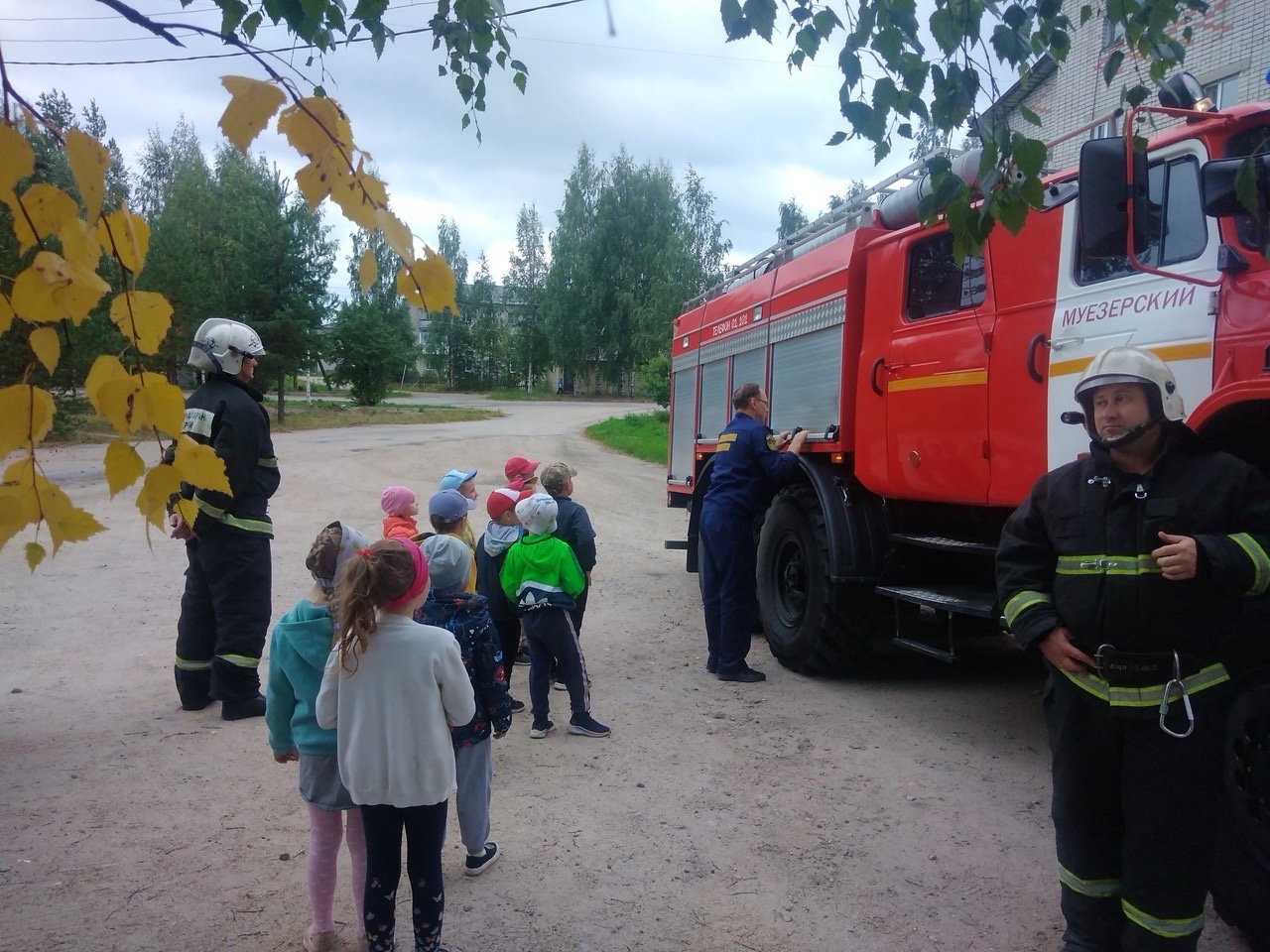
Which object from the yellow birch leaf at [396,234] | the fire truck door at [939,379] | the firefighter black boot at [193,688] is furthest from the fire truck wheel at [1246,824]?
the firefighter black boot at [193,688]

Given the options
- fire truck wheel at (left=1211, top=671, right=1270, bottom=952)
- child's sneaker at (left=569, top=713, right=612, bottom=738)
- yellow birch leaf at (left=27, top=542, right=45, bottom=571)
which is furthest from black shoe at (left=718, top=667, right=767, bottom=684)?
yellow birch leaf at (left=27, top=542, right=45, bottom=571)

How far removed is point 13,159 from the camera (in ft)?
4.75

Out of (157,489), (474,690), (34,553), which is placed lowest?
(474,690)

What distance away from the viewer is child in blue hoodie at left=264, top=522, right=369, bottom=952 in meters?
2.95

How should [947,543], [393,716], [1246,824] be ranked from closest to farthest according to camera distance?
1. [393,716]
2. [1246,824]
3. [947,543]

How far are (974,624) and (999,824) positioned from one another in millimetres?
3604

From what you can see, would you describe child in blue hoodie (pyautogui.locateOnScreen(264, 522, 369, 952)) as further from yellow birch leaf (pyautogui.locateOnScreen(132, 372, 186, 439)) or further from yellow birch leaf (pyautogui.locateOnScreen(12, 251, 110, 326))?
yellow birch leaf (pyautogui.locateOnScreen(12, 251, 110, 326))

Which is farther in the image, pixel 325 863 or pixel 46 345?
pixel 325 863

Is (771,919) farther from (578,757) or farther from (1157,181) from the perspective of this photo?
(1157,181)

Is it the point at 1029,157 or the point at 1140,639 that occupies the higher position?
the point at 1029,157

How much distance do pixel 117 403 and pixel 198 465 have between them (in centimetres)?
16

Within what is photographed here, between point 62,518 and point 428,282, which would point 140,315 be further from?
point 428,282

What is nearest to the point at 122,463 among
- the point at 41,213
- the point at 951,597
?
the point at 41,213

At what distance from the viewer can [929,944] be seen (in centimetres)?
303
